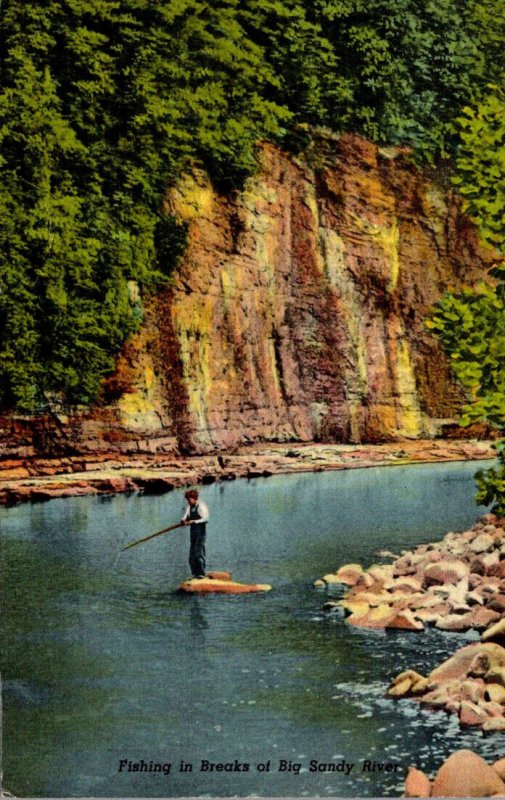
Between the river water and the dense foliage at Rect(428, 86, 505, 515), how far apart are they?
40.4 inches

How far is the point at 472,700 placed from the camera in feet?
17.6

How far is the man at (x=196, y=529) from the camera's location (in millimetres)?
6930

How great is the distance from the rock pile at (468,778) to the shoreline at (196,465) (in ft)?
10.5

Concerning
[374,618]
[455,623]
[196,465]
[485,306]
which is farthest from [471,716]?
[196,465]

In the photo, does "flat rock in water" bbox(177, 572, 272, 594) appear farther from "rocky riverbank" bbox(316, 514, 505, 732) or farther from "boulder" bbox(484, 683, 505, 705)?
"boulder" bbox(484, 683, 505, 705)

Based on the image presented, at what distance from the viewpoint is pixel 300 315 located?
10.6 m

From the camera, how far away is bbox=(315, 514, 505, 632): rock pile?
655 centimetres

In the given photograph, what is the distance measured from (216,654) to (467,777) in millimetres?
1722

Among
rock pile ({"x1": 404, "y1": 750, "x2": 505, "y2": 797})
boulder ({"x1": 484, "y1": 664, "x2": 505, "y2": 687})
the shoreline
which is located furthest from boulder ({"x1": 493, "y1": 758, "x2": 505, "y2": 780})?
the shoreline

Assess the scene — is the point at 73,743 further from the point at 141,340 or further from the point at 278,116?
the point at 278,116

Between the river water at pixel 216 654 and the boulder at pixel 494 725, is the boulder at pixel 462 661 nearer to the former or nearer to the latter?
the river water at pixel 216 654

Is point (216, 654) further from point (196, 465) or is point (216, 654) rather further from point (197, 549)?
point (196, 465)

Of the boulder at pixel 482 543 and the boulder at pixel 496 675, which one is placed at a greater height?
the boulder at pixel 482 543

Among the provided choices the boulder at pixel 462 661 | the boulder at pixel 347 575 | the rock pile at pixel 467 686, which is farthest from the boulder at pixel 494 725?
the boulder at pixel 347 575
